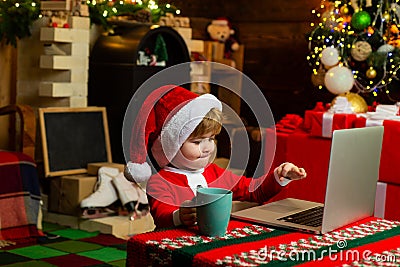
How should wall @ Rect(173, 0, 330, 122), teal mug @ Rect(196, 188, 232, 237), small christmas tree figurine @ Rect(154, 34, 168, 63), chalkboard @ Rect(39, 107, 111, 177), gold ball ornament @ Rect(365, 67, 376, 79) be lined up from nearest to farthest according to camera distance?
teal mug @ Rect(196, 188, 232, 237)
gold ball ornament @ Rect(365, 67, 376, 79)
chalkboard @ Rect(39, 107, 111, 177)
small christmas tree figurine @ Rect(154, 34, 168, 63)
wall @ Rect(173, 0, 330, 122)

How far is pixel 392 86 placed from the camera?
12.7ft

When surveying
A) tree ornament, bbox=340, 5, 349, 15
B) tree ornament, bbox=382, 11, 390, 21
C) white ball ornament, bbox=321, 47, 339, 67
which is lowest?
white ball ornament, bbox=321, 47, 339, 67

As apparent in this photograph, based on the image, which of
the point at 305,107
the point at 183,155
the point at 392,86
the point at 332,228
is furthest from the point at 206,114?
the point at 305,107

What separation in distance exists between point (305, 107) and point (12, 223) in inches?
105

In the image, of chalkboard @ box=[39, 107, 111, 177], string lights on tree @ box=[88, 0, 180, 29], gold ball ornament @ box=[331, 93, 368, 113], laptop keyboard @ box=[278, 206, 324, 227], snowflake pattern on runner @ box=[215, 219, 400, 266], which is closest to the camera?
snowflake pattern on runner @ box=[215, 219, 400, 266]

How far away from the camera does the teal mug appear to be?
149cm

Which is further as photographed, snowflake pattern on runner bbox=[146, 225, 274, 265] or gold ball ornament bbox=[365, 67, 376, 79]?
gold ball ornament bbox=[365, 67, 376, 79]

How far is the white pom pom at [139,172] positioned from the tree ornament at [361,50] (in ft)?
7.44

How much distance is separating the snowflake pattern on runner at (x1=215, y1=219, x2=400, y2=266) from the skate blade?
226cm

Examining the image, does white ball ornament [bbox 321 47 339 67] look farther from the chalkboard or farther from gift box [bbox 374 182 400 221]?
the chalkboard

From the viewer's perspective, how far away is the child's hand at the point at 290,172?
173 centimetres

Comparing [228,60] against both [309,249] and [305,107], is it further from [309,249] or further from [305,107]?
[309,249]

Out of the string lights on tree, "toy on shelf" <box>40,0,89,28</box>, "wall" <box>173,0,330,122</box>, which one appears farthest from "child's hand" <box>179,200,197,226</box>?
"wall" <box>173,0,330,122</box>

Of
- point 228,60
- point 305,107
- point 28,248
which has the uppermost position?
point 228,60
